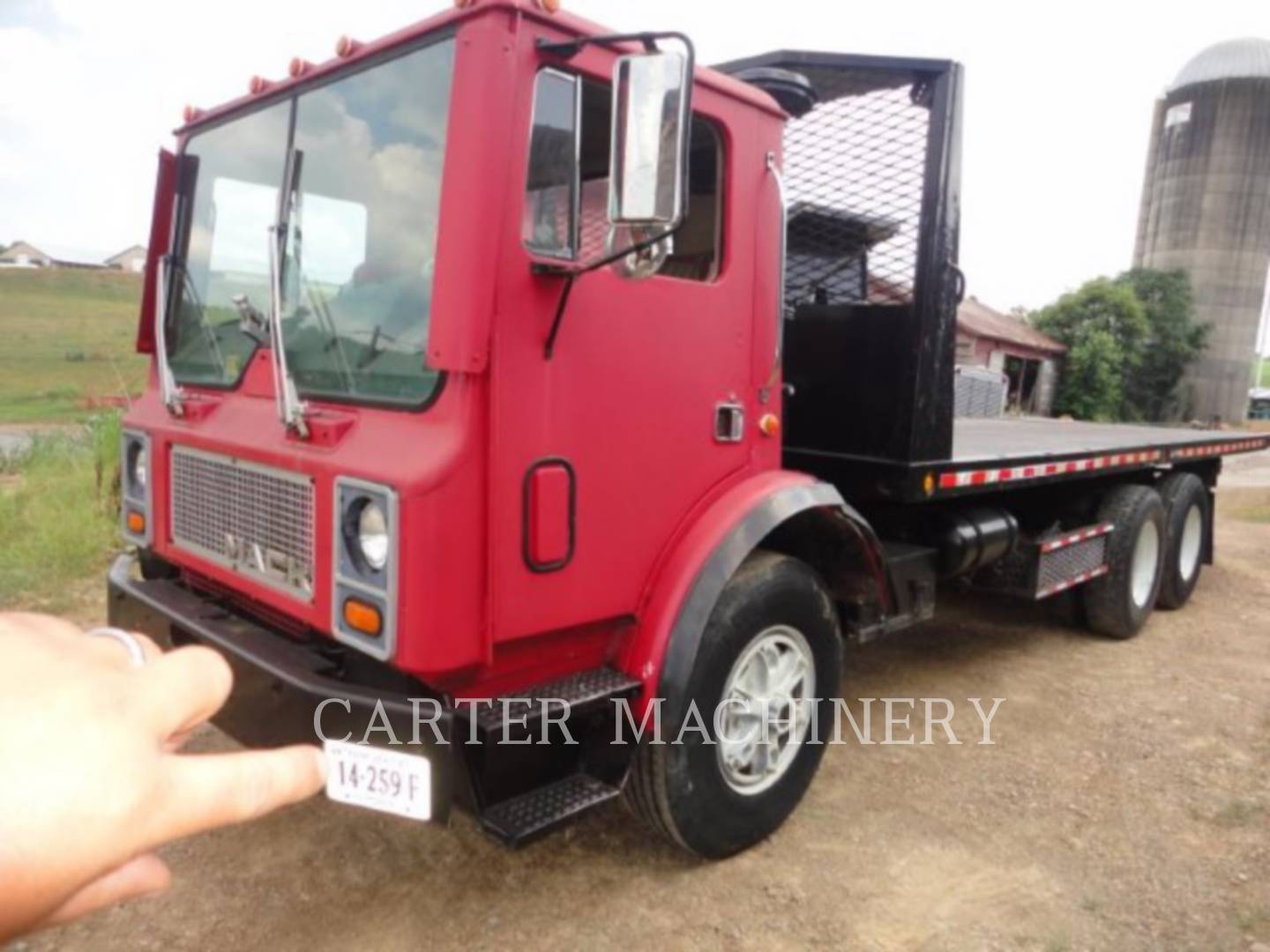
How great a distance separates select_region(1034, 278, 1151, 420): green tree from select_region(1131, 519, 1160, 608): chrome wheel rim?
2226cm

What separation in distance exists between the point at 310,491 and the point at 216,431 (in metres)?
0.59

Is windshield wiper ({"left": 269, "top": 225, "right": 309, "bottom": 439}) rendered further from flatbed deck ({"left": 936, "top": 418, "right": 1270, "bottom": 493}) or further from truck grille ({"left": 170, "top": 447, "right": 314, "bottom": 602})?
flatbed deck ({"left": 936, "top": 418, "right": 1270, "bottom": 493})

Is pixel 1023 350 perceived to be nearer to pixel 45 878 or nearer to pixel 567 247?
pixel 567 247

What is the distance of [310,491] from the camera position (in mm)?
2322

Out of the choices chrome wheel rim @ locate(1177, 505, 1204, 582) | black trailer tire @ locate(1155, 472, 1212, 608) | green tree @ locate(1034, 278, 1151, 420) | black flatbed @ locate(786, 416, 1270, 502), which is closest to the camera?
black flatbed @ locate(786, 416, 1270, 502)

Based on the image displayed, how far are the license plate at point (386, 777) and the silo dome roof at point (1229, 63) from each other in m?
38.1

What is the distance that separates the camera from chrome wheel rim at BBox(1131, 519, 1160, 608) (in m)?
5.44

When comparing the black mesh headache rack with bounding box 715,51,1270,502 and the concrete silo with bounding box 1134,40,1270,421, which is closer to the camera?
the black mesh headache rack with bounding box 715,51,1270,502

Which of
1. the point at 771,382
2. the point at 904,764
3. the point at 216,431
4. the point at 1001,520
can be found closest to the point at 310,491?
the point at 216,431

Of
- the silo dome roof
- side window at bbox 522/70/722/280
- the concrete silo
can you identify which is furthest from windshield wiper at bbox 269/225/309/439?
the silo dome roof

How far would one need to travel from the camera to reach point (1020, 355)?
25094 millimetres

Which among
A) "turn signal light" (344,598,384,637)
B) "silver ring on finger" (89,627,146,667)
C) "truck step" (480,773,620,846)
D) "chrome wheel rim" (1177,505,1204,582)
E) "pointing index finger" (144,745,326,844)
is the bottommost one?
"truck step" (480,773,620,846)

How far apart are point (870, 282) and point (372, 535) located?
91.8 inches

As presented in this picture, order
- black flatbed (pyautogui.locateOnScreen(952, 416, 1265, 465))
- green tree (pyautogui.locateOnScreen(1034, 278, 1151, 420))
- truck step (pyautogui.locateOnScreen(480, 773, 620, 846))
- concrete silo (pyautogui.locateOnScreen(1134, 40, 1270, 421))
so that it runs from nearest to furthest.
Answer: truck step (pyautogui.locateOnScreen(480, 773, 620, 846)) → black flatbed (pyautogui.locateOnScreen(952, 416, 1265, 465)) → green tree (pyautogui.locateOnScreen(1034, 278, 1151, 420)) → concrete silo (pyautogui.locateOnScreen(1134, 40, 1270, 421))
